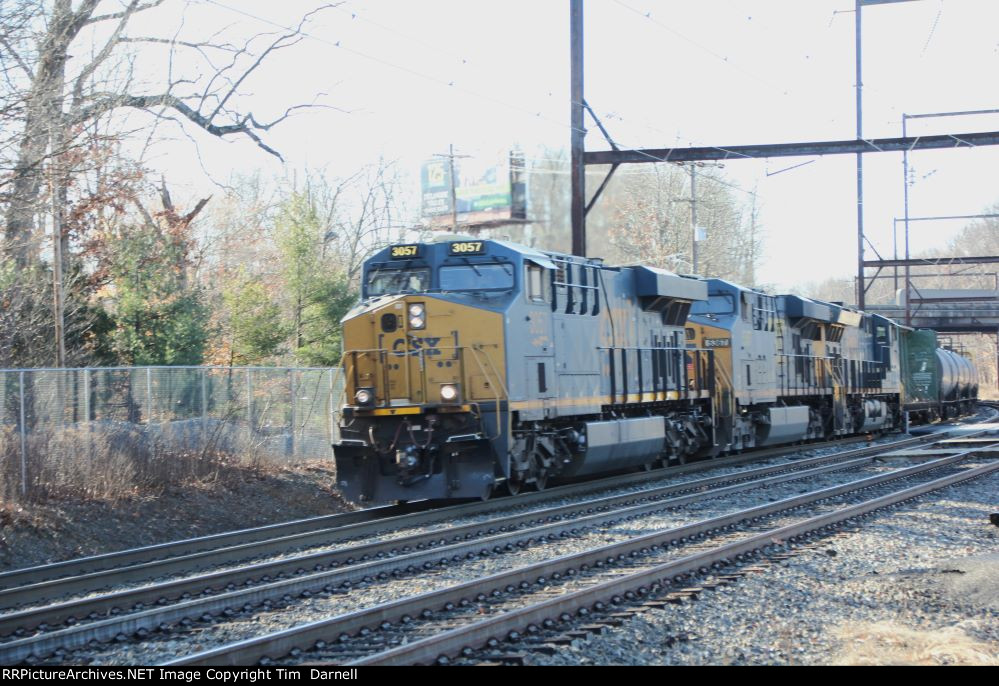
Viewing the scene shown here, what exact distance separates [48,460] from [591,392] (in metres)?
7.74

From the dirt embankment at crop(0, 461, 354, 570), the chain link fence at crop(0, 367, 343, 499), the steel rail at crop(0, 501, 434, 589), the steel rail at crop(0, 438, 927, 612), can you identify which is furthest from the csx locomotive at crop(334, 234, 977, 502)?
the chain link fence at crop(0, 367, 343, 499)

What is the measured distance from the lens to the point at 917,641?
6398 mm

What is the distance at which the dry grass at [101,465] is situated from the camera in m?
11.9

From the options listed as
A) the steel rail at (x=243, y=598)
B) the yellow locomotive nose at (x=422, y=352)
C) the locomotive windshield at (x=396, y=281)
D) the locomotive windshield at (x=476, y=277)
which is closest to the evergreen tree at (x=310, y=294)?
the locomotive windshield at (x=396, y=281)

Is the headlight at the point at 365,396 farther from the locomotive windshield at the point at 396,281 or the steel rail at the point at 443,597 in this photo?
the steel rail at the point at 443,597

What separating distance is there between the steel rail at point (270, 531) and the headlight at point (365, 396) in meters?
1.47

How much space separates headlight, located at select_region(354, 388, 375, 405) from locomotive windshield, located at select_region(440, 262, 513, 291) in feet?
5.89

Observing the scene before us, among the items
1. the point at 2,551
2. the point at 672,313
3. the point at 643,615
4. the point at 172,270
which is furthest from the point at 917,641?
the point at 172,270

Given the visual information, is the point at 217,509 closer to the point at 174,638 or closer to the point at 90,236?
the point at 174,638

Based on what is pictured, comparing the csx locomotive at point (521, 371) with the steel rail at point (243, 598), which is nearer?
the steel rail at point (243, 598)

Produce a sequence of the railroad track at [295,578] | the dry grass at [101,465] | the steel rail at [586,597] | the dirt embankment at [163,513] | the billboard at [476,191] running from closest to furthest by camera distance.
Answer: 1. the steel rail at [586,597]
2. the railroad track at [295,578]
3. the dirt embankment at [163,513]
4. the dry grass at [101,465]
5. the billboard at [476,191]

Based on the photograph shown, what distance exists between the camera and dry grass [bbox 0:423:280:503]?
11914 millimetres

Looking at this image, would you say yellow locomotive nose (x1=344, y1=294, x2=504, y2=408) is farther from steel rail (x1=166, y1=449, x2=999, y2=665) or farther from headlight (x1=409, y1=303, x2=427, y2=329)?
steel rail (x1=166, y1=449, x2=999, y2=665)

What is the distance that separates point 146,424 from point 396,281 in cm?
412
